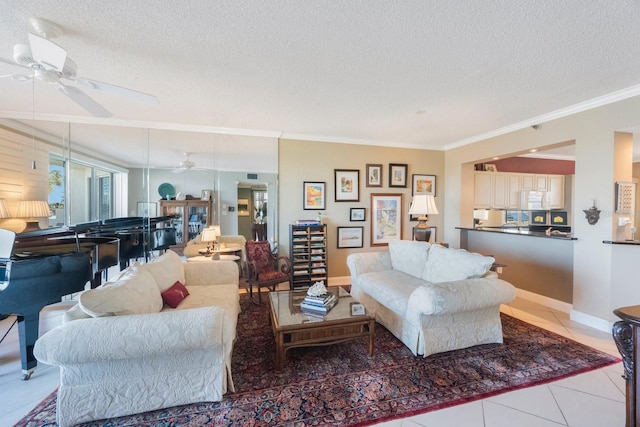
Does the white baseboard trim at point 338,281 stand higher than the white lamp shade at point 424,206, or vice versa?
the white lamp shade at point 424,206

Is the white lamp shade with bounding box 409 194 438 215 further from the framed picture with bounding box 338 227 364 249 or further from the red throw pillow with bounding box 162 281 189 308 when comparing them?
the red throw pillow with bounding box 162 281 189 308

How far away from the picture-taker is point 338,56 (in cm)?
216

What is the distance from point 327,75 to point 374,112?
1.14 m

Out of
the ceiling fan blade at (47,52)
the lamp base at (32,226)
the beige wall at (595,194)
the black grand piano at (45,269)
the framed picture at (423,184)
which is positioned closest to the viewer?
the ceiling fan blade at (47,52)

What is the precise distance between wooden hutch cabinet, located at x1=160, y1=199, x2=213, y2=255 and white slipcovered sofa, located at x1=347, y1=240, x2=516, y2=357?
2752mm

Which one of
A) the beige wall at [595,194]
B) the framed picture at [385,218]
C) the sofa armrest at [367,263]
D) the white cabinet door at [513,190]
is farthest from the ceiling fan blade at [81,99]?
the white cabinet door at [513,190]

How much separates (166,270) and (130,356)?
1.14 metres

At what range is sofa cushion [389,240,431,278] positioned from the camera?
325 centimetres

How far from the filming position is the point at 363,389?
1951 millimetres

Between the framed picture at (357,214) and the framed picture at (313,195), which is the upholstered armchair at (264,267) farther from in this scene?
the framed picture at (357,214)

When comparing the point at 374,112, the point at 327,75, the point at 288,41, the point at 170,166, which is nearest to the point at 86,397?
the point at 288,41

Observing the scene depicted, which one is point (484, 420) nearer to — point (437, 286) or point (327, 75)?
point (437, 286)

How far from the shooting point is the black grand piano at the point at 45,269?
2018 millimetres

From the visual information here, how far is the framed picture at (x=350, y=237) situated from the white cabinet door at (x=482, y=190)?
2.60 m
